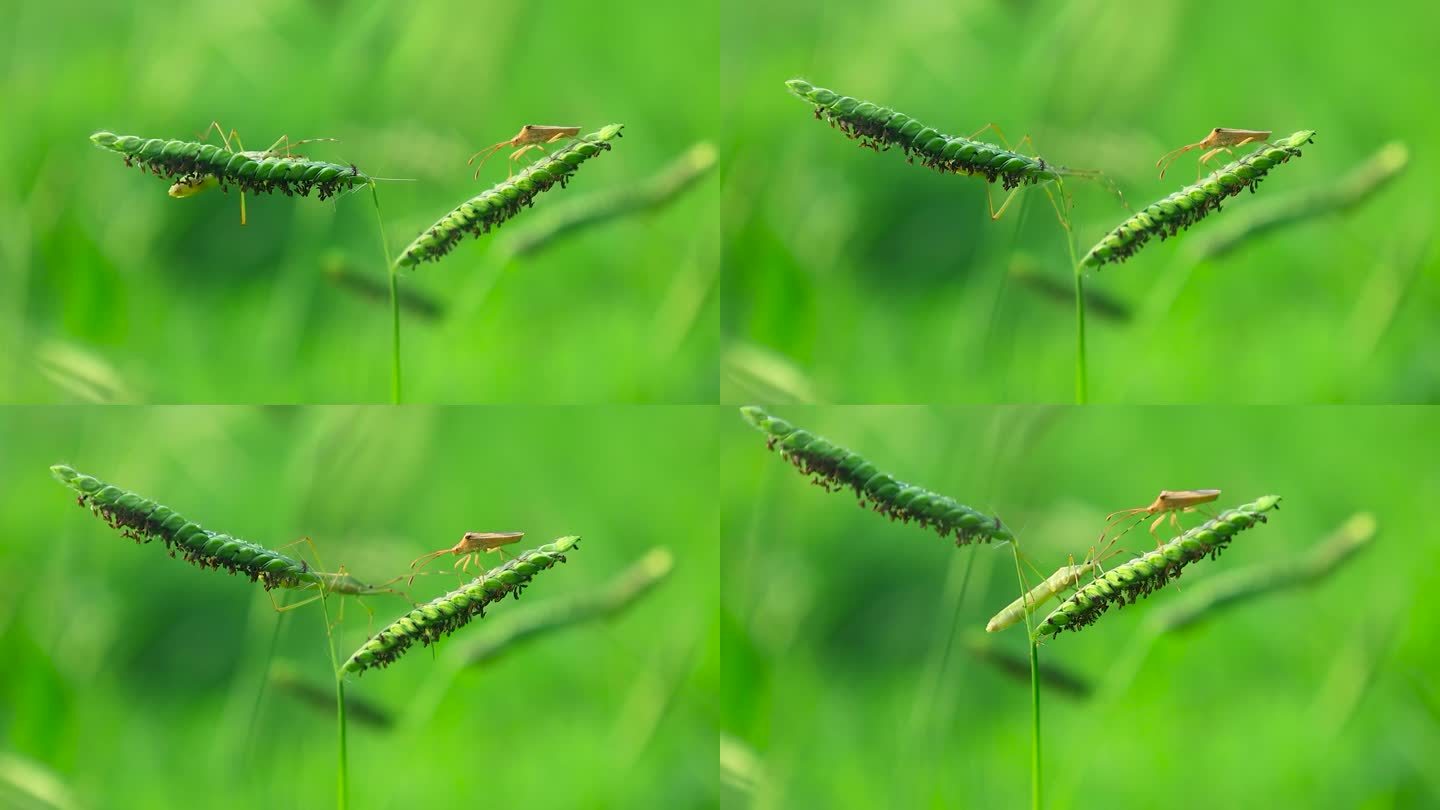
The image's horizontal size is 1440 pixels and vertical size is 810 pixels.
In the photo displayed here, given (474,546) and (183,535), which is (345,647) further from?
(183,535)

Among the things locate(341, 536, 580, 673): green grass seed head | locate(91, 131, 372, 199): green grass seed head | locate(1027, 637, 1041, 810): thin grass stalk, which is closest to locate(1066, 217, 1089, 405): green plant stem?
locate(1027, 637, 1041, 810): thin grass stalk

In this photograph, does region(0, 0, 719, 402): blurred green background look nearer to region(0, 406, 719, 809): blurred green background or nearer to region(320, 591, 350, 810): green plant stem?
region(0, 406, 719, 809): blurred green background

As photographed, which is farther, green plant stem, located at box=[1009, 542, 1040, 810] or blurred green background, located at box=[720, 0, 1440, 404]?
blurred green background, located at box=[720, 0, 1440, 404]

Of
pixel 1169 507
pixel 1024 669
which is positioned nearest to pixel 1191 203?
pixel 1169 507

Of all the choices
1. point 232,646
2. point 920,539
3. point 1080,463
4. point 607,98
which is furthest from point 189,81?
point 1080,463

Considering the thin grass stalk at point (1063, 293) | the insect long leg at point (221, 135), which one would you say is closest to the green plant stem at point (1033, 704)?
the thin grass stalk at point (1063, 293)

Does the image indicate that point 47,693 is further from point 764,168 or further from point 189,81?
point 764,168
